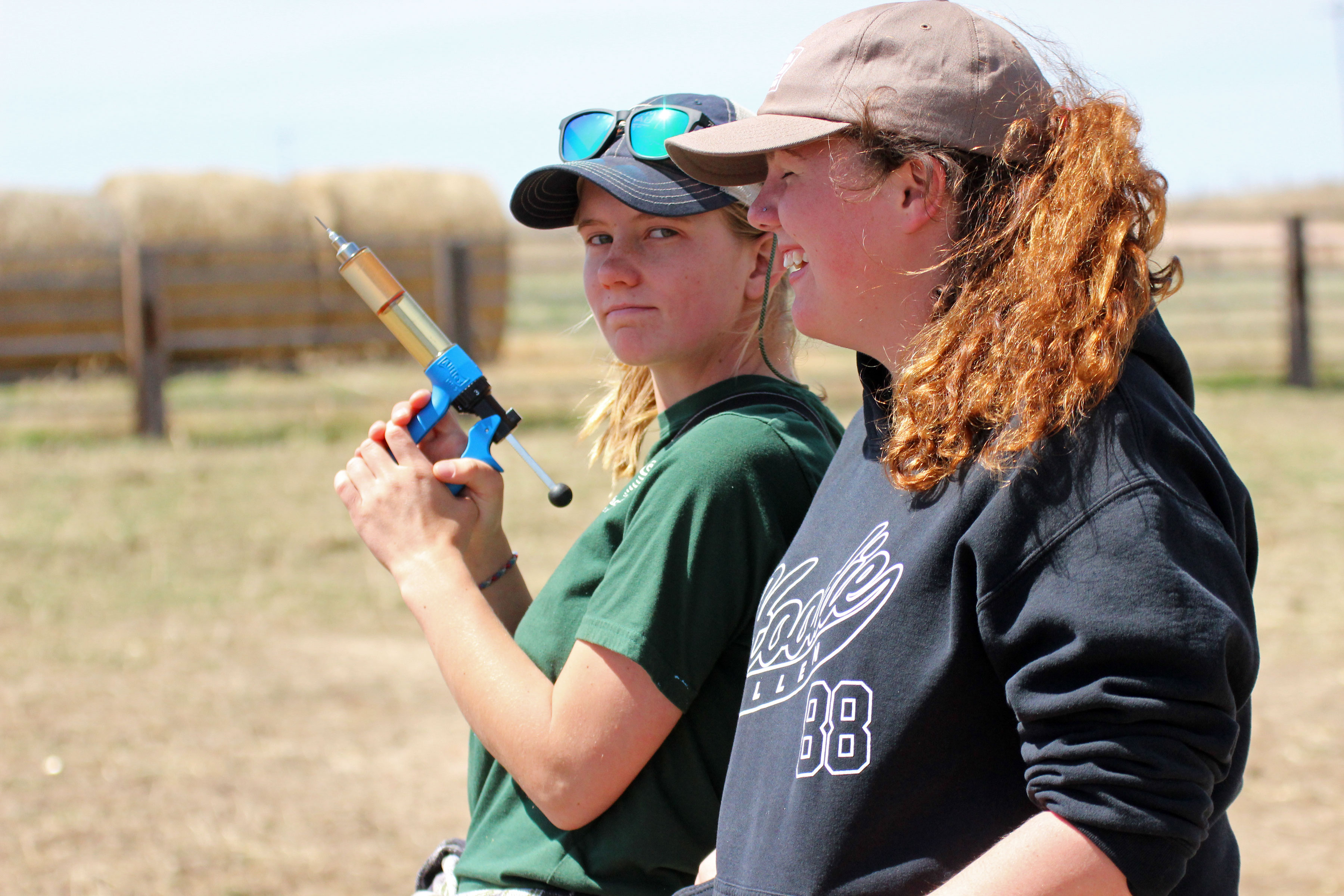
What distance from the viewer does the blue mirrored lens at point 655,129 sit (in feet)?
6.21

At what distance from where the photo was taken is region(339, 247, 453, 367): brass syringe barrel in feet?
6.33

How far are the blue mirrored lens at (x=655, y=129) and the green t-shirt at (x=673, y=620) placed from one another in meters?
0.44

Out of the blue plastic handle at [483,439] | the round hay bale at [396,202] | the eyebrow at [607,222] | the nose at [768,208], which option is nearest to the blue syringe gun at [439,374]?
the blue plastic handle at [483,439]

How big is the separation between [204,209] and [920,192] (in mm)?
16329

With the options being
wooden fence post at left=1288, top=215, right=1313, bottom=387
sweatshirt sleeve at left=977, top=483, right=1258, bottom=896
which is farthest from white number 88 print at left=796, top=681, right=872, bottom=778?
wooden fence post at left=1288, top=215, right=1313, bottom=387

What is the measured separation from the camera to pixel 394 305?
6.47 feet

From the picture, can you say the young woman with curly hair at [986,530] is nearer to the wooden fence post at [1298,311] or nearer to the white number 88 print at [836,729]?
the white number 88 print at [836,729]

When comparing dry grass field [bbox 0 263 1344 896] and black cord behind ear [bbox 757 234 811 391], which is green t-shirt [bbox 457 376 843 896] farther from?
dry grass field [bbox 0 263 1344 896]

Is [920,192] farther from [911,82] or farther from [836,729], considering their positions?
[836,729]

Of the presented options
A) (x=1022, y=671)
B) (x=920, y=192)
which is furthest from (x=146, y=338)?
(x=1022, y=671)

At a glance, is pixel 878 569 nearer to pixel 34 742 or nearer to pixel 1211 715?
pixel 1211 715

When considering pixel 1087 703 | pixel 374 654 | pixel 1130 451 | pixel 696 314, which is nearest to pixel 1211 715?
pixel 1087 703

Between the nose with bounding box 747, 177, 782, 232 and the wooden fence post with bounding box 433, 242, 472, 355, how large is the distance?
948 cm

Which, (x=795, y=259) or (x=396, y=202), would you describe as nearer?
(x=795, y=259)
